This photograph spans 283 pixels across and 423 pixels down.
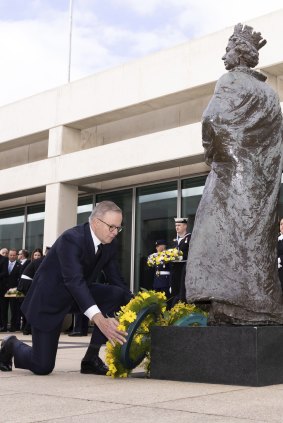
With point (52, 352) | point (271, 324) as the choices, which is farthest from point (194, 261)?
point (52, 352)

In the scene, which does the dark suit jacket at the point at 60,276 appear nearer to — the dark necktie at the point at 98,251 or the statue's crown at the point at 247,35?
the dark necktie at the point at 98,251

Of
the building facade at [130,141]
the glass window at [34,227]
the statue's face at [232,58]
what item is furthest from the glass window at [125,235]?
the statue's face at [232,58]

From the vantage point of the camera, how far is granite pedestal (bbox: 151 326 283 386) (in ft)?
14.4

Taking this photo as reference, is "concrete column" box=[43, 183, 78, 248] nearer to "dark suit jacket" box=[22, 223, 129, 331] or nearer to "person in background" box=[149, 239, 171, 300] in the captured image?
"person in background" box=[149, 239, 171, 300]

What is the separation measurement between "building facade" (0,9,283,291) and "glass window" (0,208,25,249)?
116 cm

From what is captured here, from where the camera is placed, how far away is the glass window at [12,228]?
20.5 meters

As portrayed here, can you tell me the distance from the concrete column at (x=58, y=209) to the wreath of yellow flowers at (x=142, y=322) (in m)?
11.5

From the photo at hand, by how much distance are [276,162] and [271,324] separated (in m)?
1.23

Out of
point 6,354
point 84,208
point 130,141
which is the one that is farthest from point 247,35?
point 84,208

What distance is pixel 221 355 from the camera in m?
4.52

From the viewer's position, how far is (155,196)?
16.6 meters

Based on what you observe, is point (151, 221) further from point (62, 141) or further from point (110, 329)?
point (110, 329)

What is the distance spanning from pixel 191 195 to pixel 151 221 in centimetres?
141

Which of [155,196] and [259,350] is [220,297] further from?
[155,196]
